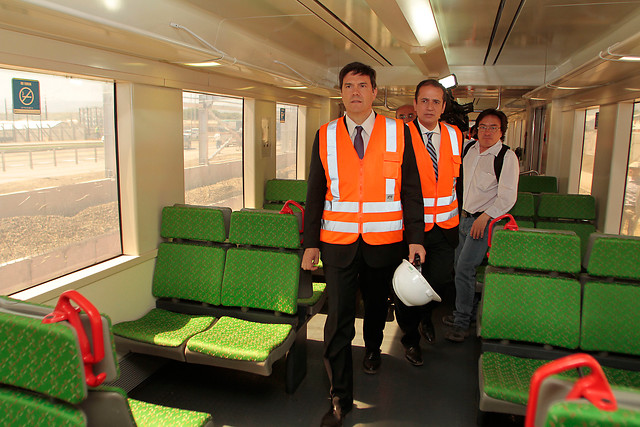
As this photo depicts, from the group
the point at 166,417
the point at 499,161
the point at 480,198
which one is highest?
the point at 499,161

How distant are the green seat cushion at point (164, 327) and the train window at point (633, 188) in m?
4.14

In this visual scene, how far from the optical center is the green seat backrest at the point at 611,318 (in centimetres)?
280

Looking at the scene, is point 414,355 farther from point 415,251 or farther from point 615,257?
point 615,257

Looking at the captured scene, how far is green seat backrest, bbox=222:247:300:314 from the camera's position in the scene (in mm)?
3443

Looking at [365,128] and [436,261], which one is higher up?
[365,128]

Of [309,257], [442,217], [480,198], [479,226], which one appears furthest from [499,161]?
[309,257]

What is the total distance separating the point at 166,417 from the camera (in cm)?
209

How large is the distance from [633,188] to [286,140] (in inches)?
185

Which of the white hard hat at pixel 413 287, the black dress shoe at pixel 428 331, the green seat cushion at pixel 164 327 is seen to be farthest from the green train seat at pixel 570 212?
the green seat cushion at pixel 164 327

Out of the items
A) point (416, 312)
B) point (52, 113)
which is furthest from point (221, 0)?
point (416, 312)

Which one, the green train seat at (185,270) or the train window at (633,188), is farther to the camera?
the train window at (633,188)

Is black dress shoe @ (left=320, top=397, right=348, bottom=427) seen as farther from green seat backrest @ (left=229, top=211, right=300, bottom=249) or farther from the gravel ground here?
the gravel ground

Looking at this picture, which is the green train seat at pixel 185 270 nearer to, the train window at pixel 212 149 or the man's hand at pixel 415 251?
the train window at pixel 212 149

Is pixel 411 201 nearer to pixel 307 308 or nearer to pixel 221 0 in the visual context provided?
pixel 307 308
